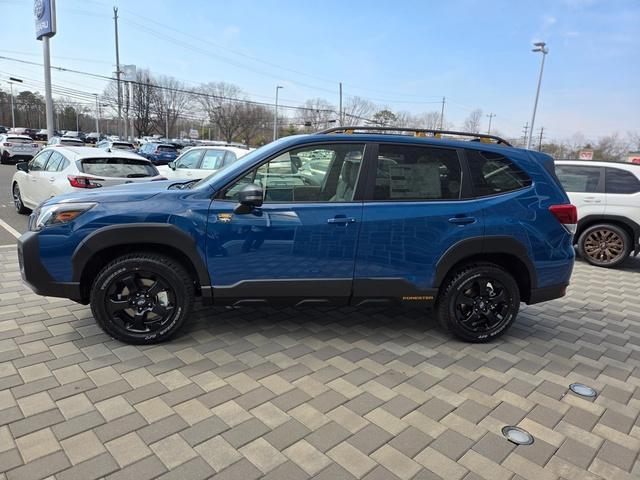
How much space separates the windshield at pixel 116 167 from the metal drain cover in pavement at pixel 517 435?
704 centimetres

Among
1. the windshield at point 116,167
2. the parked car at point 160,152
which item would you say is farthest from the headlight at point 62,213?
the parked car at point 160,152

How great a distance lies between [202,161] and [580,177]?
802 centimetres

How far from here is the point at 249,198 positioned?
3316 mm

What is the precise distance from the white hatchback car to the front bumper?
12.9ft

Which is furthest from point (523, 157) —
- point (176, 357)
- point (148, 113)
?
point (148, 113)

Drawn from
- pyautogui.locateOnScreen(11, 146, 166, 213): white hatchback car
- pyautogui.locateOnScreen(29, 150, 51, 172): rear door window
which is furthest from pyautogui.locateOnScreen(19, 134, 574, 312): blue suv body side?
pyautogui.locateOnScreen(29, 150, 51, 172): rear door window

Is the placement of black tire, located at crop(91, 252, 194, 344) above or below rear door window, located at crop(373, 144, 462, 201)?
below

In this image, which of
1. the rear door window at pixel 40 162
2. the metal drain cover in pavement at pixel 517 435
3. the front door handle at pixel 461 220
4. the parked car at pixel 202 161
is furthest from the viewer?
the parked car at pixel 202 161

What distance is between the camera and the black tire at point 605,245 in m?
7.51

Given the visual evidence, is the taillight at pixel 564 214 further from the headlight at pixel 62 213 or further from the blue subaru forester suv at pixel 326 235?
the headlight at pixel 62 213

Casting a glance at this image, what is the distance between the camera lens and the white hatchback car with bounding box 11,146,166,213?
24.1 feet

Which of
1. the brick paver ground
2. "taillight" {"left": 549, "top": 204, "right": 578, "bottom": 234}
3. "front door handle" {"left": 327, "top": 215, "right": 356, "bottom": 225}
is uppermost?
"taillight" {"left": 549, "top": 204, "right": 578, "bottom": 234}

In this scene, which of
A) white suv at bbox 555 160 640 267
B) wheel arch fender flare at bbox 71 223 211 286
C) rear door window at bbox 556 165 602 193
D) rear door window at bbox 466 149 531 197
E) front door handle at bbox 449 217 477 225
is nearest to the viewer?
wheel arch fender flare at bbox 71 223 211 286

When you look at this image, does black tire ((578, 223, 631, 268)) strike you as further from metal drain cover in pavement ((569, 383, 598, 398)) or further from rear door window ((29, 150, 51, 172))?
rear door window ((29, 150, 51, 172))
